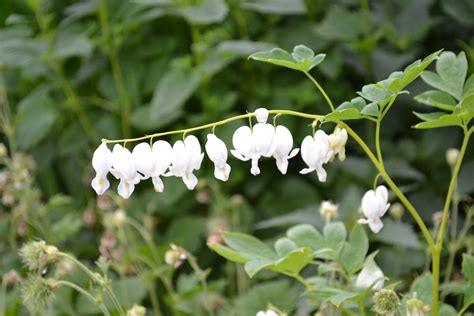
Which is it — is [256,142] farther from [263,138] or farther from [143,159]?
[143,159]

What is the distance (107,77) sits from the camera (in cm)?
257

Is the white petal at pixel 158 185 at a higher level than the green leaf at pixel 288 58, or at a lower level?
lower

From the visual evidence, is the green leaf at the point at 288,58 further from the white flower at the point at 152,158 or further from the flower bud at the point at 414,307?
the flower bud at the point at 414,307

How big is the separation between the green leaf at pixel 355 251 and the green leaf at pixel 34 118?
1.38 metres

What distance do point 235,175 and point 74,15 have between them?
27.5 inches

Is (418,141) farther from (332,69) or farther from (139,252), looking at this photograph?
(139,252)

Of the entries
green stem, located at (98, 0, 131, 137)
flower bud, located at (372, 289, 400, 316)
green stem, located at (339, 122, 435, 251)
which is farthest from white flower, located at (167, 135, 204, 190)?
green stem, located at (98, 0, 131, 137)

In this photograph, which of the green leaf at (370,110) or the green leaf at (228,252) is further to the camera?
the green leaf at (228,252)

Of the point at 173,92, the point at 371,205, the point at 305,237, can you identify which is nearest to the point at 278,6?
the point at 173,92

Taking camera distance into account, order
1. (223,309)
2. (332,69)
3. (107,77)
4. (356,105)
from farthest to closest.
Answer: (107,77), (332,69), (223,309), (356,105)

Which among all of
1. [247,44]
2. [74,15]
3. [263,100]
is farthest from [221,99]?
[74,15]

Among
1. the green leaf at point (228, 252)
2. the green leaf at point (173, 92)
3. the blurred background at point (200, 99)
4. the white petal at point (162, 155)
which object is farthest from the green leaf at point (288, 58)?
the green leaf at point (173, 92)

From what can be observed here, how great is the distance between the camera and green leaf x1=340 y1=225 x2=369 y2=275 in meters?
1.29

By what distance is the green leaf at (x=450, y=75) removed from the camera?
49.0 inches
